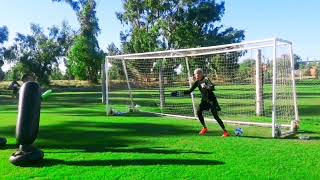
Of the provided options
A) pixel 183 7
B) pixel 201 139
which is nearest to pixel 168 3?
→ pixel 183 7

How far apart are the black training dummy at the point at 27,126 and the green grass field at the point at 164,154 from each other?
0.18m

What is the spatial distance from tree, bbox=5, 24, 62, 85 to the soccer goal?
47.8 metres

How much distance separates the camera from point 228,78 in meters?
20.6

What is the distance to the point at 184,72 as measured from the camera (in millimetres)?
19734

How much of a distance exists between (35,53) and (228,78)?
57.2 metres

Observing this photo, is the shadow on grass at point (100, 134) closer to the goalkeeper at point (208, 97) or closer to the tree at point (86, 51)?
the goalkeeper at point (208, 97)

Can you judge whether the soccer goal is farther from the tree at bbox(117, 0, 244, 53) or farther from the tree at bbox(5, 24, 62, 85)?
the tree at bbox(5, 24, 62, 85)

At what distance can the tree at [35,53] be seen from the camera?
71.5m

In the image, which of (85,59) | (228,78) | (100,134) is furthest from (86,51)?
(100,134)

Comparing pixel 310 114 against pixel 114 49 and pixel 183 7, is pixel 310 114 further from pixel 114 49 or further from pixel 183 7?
pixel 114 49

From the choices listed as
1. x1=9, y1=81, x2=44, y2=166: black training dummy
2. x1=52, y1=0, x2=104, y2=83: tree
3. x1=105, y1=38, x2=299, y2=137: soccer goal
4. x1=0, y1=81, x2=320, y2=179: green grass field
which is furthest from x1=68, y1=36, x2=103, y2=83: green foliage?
x1=9, y1=81, x2=44, y2=166: black training dummy

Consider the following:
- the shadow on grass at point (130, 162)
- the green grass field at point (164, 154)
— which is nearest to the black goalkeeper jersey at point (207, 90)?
the green grass field at point (164, 154)

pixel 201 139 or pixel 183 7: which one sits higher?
pixel 183 7

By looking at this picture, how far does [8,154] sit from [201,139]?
4.17m
